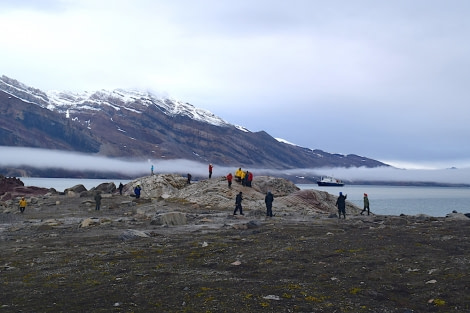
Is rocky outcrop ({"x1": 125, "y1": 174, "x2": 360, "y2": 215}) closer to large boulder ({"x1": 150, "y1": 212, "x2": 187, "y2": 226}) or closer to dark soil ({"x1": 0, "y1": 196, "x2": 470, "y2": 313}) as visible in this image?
large boulder ({"x1": 150, "y1": 212, "x2": 187, "y2": 226})

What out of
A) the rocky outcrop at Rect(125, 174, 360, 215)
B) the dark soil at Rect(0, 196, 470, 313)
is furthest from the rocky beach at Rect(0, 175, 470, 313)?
the rocky outcrop at Rect(125, 174, 360, 215)

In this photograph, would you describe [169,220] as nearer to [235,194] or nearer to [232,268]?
[232,268]

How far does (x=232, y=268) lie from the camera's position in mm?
18891

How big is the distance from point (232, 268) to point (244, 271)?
2.40ft

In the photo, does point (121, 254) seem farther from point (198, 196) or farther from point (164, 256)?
point (198, 196)

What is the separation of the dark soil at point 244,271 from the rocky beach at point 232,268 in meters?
0.04

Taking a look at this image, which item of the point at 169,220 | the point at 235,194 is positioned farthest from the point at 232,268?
the point at 235,194

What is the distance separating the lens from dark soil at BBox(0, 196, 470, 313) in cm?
1393

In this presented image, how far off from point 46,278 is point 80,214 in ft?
100

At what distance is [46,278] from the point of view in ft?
59.2

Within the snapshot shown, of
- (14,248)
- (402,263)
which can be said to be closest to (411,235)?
(402,263)

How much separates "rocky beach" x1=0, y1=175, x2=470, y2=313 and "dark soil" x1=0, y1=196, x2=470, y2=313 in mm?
38

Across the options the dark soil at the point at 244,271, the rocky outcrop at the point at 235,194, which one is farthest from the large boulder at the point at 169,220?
the rocky outcrop at the point at 235,194

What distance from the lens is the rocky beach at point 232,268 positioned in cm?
1399
